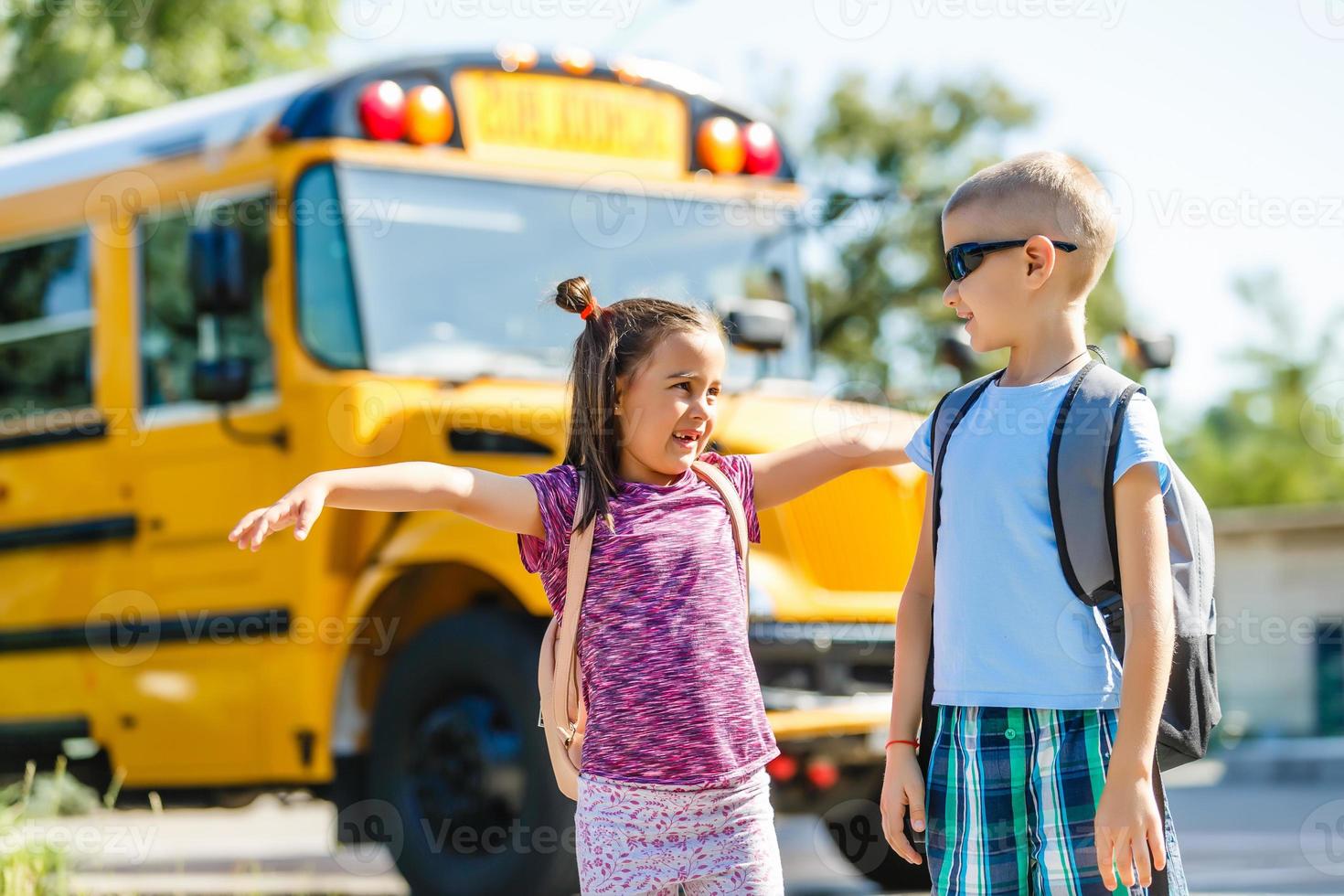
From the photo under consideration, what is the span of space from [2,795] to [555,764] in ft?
10.8

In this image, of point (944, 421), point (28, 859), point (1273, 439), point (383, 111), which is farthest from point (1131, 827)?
point (1273, 439)

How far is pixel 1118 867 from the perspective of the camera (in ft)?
6.86

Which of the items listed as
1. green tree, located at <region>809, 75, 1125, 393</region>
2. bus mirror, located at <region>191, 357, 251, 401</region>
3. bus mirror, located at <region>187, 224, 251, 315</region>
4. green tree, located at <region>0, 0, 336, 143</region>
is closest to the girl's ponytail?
bus mirror, located at <region>187, 224, 251, 315</region>

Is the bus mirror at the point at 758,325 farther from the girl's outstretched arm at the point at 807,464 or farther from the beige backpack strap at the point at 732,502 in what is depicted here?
the beige backpack strap at the point at 732,502

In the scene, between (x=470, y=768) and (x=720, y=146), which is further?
(x=720, y=146)

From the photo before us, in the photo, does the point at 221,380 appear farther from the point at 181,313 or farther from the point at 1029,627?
the point at 1029,627

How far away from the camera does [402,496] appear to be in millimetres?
2410

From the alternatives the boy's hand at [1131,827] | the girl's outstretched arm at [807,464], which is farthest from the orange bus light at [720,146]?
the boy's hand at [1131,827]

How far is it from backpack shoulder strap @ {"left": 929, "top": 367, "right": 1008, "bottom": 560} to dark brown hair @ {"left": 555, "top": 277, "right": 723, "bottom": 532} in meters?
0.42

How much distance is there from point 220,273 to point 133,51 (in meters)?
10.4

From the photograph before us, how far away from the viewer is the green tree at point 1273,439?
156 ft

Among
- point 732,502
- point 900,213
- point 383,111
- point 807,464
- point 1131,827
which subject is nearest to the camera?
point 1131,827

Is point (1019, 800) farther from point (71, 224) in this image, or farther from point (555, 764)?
point (71, 224)

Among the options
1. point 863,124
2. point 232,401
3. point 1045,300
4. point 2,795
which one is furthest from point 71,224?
point 863,124
